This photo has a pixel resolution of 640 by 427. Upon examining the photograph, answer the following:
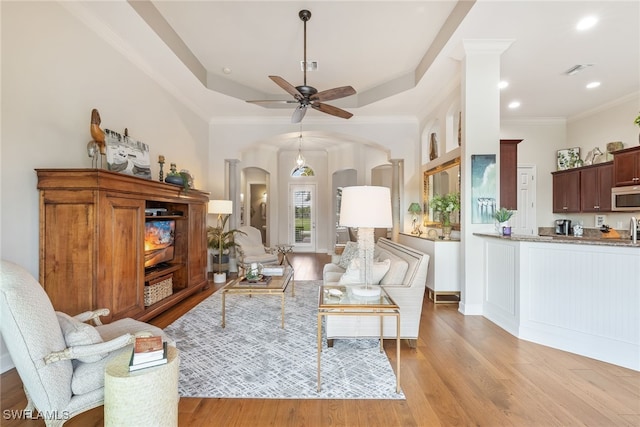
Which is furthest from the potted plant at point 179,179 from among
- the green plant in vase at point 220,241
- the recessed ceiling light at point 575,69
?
the recessed ceiling light at point 575,69

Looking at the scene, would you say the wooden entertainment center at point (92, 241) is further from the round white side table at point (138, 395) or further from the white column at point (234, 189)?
the white column at point (234, 189)

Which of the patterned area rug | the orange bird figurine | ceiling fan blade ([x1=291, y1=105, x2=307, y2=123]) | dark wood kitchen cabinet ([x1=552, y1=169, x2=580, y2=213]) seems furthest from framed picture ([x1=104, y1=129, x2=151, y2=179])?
dark wood kitchen cabinet ([x1=552, y1=169, x2=580, y2=213])

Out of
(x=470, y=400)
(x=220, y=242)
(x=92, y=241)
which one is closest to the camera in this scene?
(x=470, y=400)

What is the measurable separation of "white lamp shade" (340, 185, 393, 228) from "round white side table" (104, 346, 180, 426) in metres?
1.55

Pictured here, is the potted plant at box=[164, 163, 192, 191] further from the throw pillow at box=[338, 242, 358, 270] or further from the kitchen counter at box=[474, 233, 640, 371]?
the kitchen counter at box=[474, 233, 640, 371]

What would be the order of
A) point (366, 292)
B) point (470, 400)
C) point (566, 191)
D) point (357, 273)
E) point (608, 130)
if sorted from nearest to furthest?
point (470, 400) < point (366, 292) < point (357, 273) < point (608, 130) < point (566, 191)

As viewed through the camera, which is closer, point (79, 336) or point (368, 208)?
point (79, 336)

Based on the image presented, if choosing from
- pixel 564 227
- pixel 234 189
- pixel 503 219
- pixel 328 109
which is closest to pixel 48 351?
pixel 328 109

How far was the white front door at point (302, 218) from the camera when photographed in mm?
9586

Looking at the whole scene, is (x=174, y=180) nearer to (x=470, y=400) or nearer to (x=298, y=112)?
(x=298, y=112)

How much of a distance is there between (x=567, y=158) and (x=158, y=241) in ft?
27.2

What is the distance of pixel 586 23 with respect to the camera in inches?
127

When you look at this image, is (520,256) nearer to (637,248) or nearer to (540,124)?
(637,248)

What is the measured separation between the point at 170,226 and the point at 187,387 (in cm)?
261
